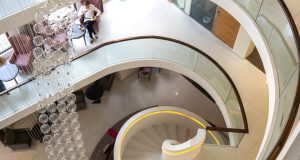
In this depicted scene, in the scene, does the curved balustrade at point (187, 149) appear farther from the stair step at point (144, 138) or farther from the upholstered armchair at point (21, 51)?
the upholstered armchair at point (21, 51)

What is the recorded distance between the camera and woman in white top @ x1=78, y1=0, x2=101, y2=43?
10.5m

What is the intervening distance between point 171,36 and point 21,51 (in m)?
4.47

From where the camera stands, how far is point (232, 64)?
411 inches

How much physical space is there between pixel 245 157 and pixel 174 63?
138 inches

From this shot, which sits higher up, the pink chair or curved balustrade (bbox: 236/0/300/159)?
curved balustrade (bbox: 236/0/300/159)

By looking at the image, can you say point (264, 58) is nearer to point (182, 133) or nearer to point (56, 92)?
point (56, 92)

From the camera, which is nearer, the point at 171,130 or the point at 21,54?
the point at 21,54

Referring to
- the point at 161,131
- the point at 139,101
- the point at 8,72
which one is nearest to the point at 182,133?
the point at 161,131

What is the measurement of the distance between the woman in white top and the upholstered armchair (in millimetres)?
1675

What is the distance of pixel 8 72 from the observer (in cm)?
945

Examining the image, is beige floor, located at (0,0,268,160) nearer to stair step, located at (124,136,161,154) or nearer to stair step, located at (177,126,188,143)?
stair step, located at (124,136,161,154)

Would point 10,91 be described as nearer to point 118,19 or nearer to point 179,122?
point 118,19

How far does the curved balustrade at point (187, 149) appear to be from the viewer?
8570 millimetres

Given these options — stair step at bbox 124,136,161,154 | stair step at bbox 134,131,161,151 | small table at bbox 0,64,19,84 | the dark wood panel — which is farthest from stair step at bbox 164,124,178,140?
small table at bbox 0,64,19,84
